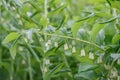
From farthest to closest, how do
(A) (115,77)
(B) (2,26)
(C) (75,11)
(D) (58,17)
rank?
(C) (75,11) < (D) (58,17) < (B) (2,26) < (A) (115,77)

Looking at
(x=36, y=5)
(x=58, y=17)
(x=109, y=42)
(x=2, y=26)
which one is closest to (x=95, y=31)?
(x=109, y=42)

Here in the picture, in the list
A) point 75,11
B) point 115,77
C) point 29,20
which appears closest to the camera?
point 115,77

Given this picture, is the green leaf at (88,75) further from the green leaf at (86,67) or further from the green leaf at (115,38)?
the green leaf at (115,38)

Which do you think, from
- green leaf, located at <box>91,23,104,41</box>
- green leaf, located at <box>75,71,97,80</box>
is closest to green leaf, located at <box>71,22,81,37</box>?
green leaf, located at <box>91,23,104,41</box>

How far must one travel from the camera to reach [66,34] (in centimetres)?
100

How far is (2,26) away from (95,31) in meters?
0.60

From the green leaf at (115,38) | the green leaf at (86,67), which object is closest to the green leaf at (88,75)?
the green leaf at (86,67)

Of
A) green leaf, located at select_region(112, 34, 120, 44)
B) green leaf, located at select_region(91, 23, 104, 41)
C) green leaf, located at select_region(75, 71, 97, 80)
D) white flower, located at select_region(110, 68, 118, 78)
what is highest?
green leaf, located at select_region(91, 23, 104, 41)

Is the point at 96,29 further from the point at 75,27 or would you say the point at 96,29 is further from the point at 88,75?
the point at 88,75

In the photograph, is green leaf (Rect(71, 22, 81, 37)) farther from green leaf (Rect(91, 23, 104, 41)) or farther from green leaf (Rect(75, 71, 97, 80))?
green leaf (Rect(75, 71, 97, 80))

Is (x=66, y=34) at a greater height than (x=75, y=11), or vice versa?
(x=66, y=34)

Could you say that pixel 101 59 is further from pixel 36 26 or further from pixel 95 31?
pixel 36 26

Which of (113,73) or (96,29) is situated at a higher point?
(96,29)

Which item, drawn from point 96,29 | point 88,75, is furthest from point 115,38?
point 88,75
